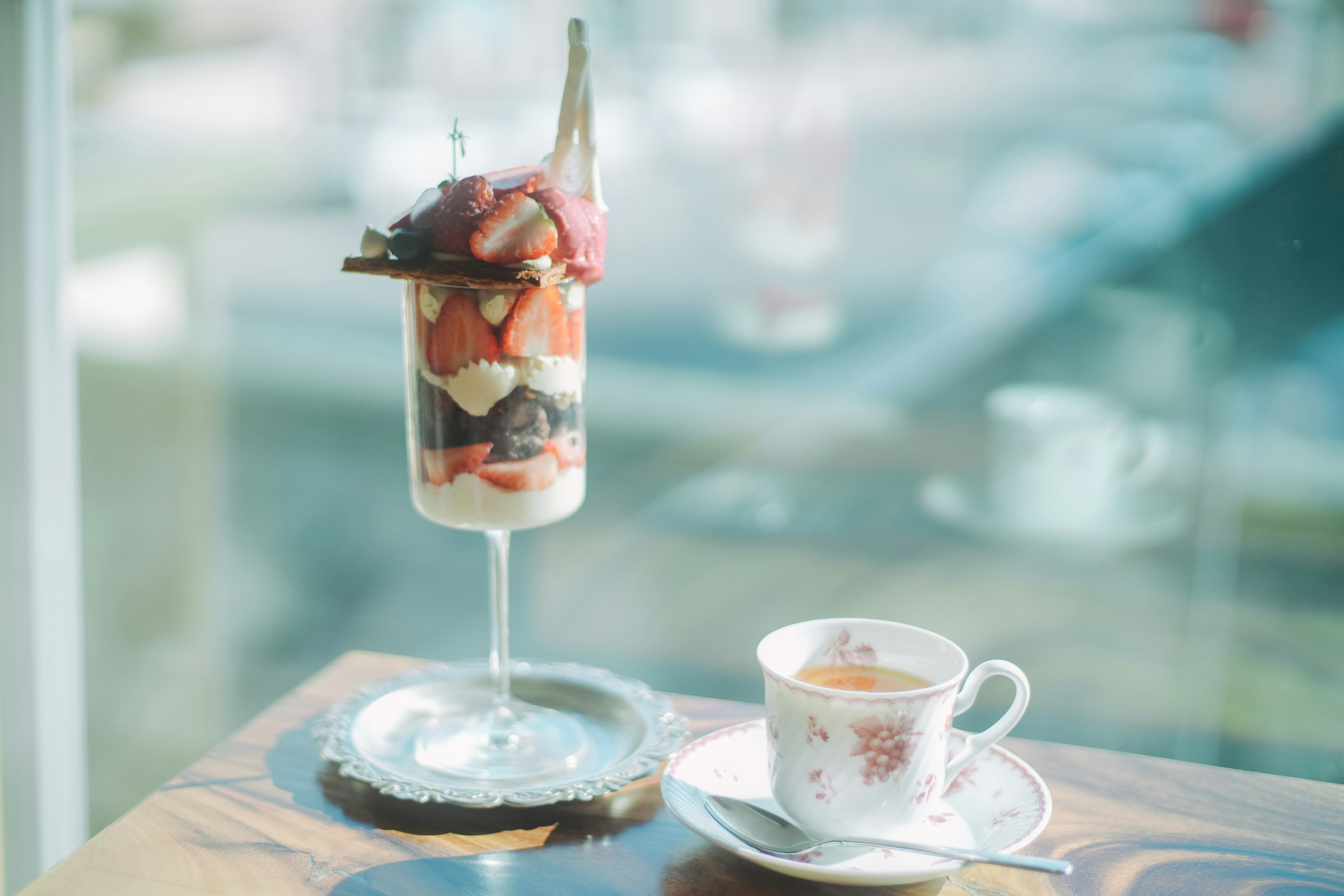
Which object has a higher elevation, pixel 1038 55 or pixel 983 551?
pixel 1038 55

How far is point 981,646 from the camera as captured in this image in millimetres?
1749

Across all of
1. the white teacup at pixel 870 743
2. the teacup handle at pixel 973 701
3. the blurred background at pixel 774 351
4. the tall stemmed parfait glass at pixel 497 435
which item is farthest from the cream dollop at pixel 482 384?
the blurred background at pixel 774 351

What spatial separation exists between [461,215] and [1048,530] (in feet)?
3.88

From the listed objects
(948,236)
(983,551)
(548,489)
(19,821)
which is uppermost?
(948,236)

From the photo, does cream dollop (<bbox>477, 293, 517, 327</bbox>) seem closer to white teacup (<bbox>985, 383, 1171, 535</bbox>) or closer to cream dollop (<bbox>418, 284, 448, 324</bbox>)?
cream dollop (<bbox>418, 284, 448, 324</bbox>)

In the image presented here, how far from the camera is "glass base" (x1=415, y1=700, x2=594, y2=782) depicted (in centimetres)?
77

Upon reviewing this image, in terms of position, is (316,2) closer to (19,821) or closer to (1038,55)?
(1038,55)

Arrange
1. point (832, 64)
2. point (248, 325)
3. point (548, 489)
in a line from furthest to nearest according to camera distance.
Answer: point (248, 325) < point (832, 64) < point (548, 489)

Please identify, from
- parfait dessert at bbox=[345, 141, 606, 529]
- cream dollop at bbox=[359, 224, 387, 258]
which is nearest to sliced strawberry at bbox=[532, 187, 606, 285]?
parfait dessert at bbox=[345, 141, 606, 529]

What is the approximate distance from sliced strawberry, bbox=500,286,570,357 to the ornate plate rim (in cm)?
28

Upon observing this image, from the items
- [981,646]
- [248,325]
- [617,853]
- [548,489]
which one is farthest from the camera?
[248,325]

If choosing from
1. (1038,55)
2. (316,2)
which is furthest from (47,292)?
(1038,55)

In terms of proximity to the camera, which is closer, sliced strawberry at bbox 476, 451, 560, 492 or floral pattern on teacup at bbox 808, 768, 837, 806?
floral pattern on teacup at bbox 808, 768, 837, 806

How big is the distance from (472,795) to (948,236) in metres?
1.20
